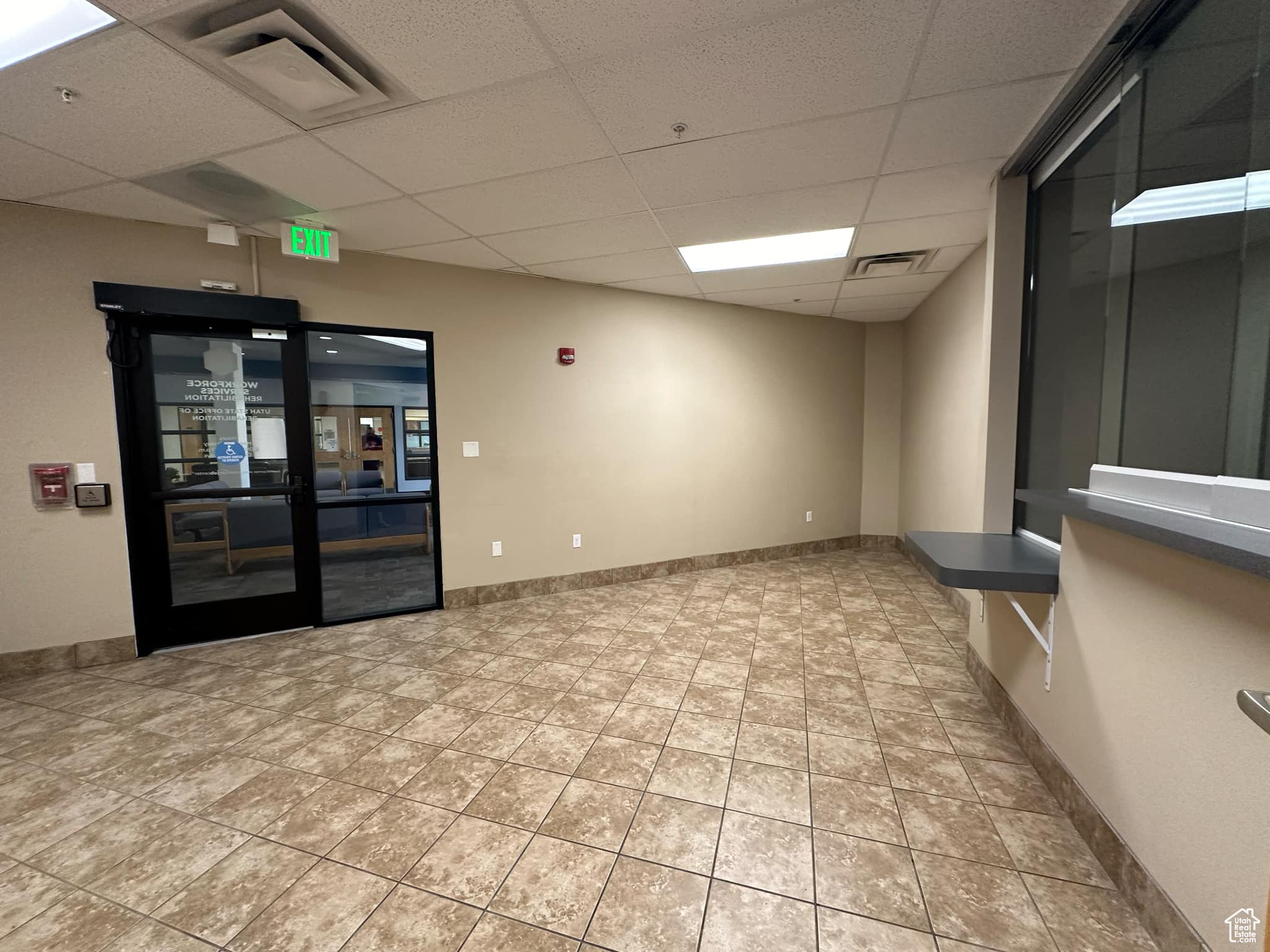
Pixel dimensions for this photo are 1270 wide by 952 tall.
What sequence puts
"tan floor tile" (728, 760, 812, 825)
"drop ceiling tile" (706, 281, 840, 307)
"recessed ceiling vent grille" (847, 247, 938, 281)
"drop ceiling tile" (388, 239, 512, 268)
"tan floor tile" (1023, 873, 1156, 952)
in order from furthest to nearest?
"drop ceiling tile" (706, 281, 840, 307) → "recessed ceiling vent grille" (847, 247, 938, 281) → "drop ceiling tile" (388, 239, 512, 268) → "tan floor tile" (728, 760, 812, 825) → "tan floor tile" (1023, 873, 1156, 952)

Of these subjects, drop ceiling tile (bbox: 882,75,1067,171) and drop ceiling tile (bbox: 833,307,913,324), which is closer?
drop ceiling tile (bbox: 882,75,1067,171)

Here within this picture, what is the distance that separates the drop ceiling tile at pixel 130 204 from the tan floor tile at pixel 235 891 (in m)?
3.38

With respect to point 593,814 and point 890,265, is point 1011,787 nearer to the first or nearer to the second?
point 593,814

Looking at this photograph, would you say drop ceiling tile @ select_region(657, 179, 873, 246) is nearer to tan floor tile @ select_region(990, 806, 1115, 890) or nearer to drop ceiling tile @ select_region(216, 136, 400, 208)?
drop ceiling tile @ select_region(216, 136, 400, 208)

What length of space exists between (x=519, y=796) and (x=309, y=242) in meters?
3.55

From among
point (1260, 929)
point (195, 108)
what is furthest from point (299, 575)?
point (1260, 929)

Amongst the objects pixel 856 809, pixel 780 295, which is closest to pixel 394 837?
pixel 856 809

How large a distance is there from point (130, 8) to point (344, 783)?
286 cm

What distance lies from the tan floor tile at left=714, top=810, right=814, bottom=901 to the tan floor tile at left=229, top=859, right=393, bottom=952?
1.12 m

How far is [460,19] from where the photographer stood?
63.7 inches

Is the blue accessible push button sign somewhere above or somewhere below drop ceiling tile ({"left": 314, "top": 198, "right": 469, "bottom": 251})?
below

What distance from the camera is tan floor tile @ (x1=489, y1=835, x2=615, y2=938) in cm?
146

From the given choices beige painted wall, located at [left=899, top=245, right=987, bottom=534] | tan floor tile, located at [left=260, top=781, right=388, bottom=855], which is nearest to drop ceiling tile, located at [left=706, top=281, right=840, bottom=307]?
beige painted wall, located at [left=899, top=245, right=987, bottom=534]

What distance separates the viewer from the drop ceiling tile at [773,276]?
155 inches
